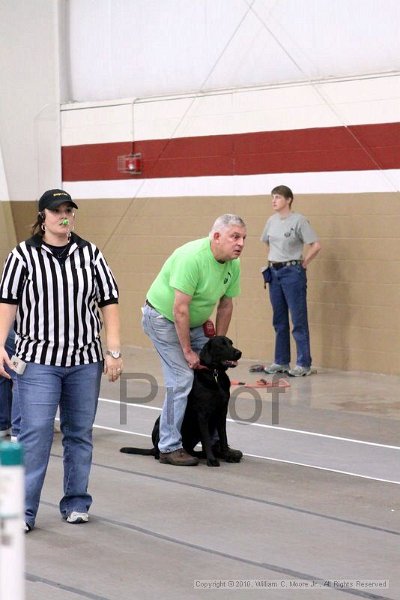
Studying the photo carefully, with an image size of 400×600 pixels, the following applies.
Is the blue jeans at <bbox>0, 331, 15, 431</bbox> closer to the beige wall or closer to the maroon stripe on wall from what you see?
the beige wall

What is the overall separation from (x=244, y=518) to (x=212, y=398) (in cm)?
149

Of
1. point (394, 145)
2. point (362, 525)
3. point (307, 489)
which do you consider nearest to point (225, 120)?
point (394, 145)

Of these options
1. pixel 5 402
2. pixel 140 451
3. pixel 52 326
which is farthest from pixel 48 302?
pixel 5 402

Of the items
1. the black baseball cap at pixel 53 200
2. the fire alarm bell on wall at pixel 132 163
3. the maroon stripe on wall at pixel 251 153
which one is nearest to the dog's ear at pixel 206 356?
the black baseball cap at pixel 53 200

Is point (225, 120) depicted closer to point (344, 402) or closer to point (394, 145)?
point (394, 145)

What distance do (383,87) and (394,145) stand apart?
0.62 meters

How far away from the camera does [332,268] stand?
13.1m

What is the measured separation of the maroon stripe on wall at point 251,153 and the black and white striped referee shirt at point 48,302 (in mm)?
6637

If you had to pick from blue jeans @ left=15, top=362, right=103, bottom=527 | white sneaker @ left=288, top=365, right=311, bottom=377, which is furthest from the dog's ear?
white sneaker @ left=288, top=365, right=311, bottom=377

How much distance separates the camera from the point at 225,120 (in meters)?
14.2

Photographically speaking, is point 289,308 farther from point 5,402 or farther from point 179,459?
point 179,459

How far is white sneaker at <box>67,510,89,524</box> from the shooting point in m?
6.66

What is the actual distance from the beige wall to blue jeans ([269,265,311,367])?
0.47 m

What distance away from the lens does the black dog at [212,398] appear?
8180 mm
